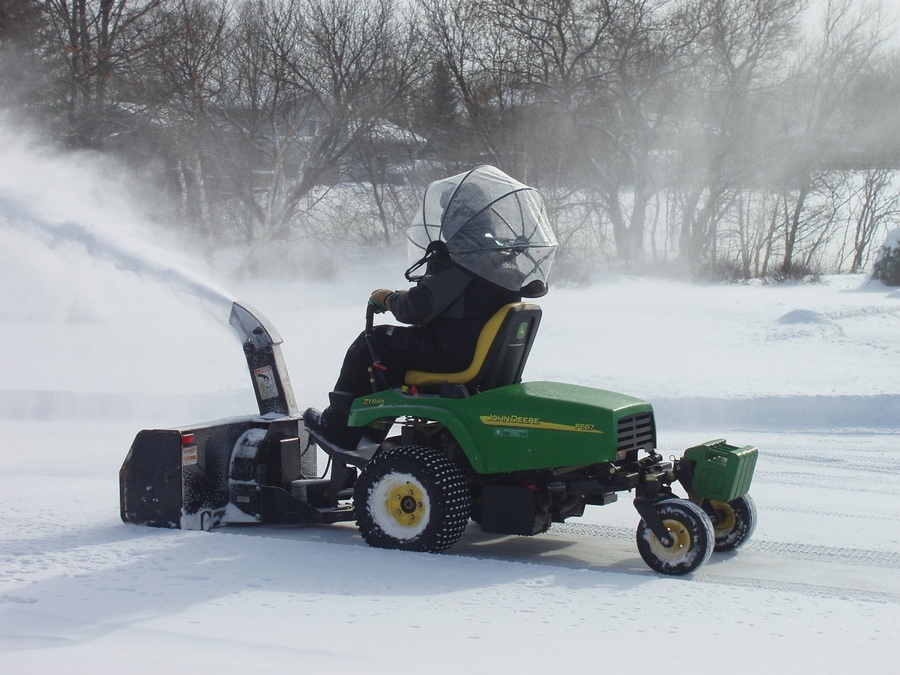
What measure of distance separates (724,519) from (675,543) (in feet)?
2.28

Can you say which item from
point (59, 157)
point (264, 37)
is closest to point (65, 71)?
point (59, 157)

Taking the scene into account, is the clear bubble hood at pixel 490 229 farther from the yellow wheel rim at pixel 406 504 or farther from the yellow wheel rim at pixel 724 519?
the yellow wheel rim at pixel 724 519

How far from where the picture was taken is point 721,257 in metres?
27.0

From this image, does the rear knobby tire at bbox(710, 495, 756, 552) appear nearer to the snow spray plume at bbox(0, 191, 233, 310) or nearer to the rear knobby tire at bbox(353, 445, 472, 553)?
the rear knobby tire at bbox(353, 445, 472, 553)

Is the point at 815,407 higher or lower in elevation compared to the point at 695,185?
lower

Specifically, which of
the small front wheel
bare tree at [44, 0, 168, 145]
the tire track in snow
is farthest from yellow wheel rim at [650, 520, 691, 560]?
bare tree at [44, 0, 168, 145]

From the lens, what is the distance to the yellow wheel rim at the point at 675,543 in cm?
467

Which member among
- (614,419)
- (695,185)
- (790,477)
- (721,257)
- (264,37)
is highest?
(264,37)

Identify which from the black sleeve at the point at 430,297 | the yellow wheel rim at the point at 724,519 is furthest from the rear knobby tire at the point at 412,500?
the yellow wheel rim at the point at 724,519

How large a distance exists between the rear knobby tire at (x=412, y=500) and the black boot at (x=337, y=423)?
36cm

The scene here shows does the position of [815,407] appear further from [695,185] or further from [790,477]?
[695,185]

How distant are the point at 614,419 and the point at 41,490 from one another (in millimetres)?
4014

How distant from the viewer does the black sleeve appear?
498 centimetres

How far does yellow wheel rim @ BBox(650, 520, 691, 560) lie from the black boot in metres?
1.78
